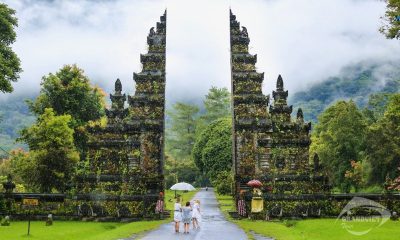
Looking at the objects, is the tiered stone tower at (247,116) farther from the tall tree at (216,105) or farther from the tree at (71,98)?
the tall tree at (216,105)

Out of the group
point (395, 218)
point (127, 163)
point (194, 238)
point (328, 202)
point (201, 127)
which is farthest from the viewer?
point (201, 127)

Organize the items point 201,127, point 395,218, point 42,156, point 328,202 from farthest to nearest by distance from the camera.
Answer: point 201,127 < point 42,156 < point 328,202 < point 395,218

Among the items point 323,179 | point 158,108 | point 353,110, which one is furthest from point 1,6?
point 353,110

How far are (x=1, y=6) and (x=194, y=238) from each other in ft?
72.4

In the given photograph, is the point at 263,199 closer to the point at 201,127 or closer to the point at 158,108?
the point at 158,108

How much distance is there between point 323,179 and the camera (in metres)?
31.9

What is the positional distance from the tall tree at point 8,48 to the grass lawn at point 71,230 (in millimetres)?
9621

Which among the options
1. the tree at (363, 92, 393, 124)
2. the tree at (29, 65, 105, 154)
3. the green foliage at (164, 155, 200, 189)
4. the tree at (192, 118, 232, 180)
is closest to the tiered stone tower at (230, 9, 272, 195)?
the tree at (29, 65, 105, 154)

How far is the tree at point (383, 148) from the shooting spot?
48.2m

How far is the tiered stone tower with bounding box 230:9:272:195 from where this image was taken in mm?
33219

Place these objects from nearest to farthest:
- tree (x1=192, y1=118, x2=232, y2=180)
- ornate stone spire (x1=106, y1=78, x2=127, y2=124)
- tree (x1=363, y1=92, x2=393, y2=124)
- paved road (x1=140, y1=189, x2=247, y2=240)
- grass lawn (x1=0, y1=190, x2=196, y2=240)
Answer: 1. paved road (x1=140, y1=189, x2=247, y2=240)
2. grass lawn (x1=0, y1=190, x2=196, y2=240)
3. ornate stone spire (x1=106, y1=78, x2=127, y2=124)
4. tree (x1=192, y1=118, x2=232, y2=180)
5. tree (x1=363, y1=92, x2=393, y2=124)

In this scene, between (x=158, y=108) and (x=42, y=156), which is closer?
(x=158, y=108)

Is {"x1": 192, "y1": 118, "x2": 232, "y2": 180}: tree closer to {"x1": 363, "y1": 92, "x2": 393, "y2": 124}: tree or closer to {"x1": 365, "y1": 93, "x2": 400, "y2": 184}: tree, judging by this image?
{"x1": 363, "y1": 92, "x2": 393, "y2": 124}: tree

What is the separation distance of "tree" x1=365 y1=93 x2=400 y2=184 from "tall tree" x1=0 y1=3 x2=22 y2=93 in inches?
1405
